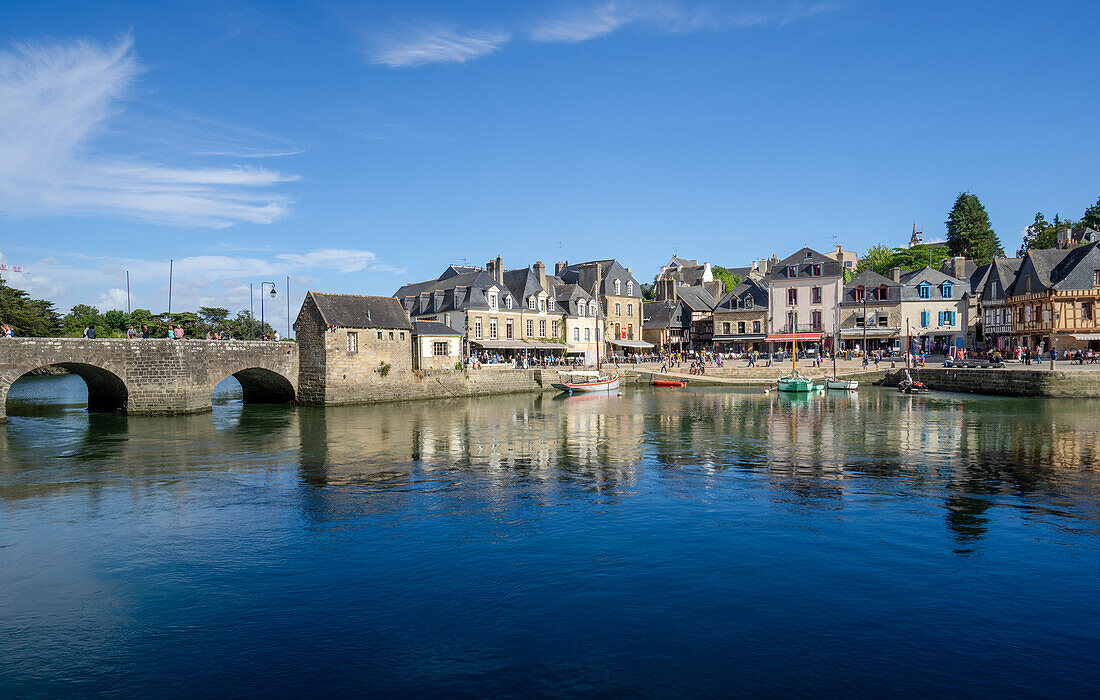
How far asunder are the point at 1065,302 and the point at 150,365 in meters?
62.7

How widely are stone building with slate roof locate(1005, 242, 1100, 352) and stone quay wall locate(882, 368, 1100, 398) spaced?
10.8 meters

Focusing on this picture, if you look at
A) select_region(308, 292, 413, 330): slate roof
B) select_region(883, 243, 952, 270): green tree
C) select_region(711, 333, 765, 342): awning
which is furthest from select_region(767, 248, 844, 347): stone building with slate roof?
select_region(308, 292, 413, 330): slate roof

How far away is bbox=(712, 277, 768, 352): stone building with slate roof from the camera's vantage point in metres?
71.1

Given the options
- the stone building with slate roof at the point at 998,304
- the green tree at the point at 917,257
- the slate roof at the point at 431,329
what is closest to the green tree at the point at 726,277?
the green tree at the point at 917,257

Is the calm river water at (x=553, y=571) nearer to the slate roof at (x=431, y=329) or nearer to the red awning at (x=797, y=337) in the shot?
the slate roof at (x=431, y=329)

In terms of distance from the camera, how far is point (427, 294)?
62.6m

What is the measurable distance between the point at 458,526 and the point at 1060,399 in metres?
41.7

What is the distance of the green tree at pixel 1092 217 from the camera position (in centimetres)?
7844

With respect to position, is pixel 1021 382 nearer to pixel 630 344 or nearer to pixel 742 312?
pixel 742 312

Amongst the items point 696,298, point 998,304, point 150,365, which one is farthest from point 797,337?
point 150,365

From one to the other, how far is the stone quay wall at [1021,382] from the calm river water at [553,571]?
21735 mm

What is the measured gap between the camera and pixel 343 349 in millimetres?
43719

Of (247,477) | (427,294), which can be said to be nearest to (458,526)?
(247,477)

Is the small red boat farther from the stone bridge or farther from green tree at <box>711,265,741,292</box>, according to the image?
green tree at <box>711,265,741,292</box>
